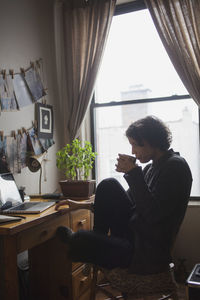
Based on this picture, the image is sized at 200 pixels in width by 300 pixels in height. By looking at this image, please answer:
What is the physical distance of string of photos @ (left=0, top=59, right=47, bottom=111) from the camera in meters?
2.07

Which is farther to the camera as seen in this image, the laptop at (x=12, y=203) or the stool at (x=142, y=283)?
the laptop at (x=12, y=203)

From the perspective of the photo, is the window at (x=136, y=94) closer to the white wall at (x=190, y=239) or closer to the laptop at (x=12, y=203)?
the white wall at (x=190, y=239)

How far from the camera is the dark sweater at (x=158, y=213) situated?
128 cm

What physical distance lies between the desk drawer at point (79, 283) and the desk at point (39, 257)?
31 mm

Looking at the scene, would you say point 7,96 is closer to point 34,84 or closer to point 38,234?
point 34,84

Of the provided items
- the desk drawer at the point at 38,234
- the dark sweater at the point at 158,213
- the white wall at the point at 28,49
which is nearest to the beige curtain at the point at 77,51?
the white wall at the point at 28,49

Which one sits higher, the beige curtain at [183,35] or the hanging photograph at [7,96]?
the beige curtain at [183,35]

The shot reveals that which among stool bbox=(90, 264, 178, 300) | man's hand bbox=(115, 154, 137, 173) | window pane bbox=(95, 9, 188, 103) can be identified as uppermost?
window pane bbox=(95, 9, 188, 103)

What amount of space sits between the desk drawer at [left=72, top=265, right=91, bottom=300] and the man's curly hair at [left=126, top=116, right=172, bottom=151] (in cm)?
100

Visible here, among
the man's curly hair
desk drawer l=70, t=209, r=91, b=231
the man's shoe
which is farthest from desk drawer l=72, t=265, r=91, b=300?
the man's curly hair

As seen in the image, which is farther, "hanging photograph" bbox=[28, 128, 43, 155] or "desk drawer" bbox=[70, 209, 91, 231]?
"hanging photograph" bbox=[28, 128, 43, 155]

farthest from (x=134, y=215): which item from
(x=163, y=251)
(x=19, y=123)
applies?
(x=19, y=123)

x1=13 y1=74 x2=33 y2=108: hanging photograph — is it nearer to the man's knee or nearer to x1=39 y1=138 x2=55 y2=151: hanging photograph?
x1=39 y1=138 x2=55 y2=151: hanging photograph

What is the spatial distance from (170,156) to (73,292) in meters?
1.10
